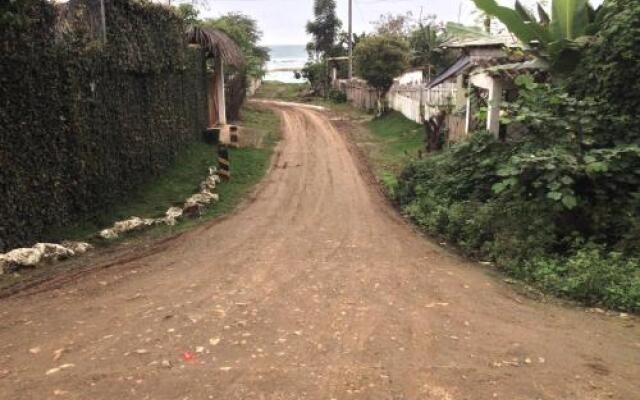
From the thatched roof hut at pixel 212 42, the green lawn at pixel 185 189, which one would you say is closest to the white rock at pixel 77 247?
the green lawn at pixel 185 189

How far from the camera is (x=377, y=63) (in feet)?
108

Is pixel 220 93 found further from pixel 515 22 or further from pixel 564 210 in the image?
pixel 564 210

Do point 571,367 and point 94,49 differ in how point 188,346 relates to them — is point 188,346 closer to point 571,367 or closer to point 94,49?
point 571,367

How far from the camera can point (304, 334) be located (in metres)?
5.50

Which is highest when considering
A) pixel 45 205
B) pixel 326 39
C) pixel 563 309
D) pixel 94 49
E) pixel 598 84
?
pixel 326 39

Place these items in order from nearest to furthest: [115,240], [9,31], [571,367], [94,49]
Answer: [571,367] → [9,31] → [115,240] → [94,49]

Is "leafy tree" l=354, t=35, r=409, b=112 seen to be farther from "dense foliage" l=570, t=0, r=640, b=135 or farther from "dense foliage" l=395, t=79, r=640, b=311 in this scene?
"dense foliage" l=570, t=0, r=640, b=135

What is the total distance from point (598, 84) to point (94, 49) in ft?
29.7

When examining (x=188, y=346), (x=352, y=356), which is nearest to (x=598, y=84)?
(x=352, y=356)

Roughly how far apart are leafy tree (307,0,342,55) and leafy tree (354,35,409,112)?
27.4m

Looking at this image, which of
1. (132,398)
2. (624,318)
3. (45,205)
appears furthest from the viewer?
(45,205)

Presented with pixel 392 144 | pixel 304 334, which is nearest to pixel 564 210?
pixel 304 334

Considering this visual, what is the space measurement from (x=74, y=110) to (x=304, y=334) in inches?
260

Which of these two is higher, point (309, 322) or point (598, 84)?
point (598, 84)
